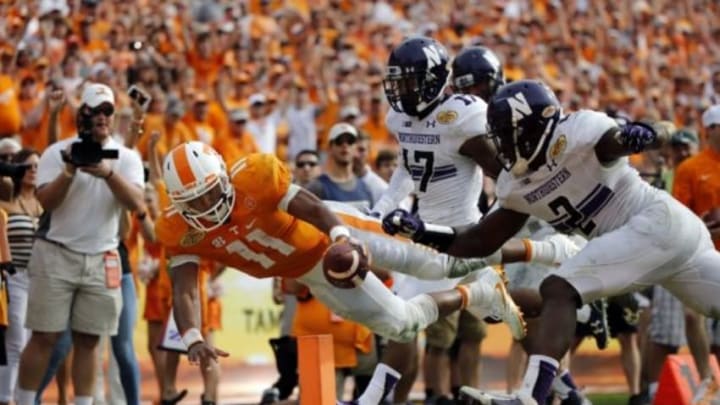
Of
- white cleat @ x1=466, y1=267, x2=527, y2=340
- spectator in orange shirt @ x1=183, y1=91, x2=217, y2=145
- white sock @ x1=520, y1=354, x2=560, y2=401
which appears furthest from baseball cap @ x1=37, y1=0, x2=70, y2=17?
white sock @ x1=520, y1=354, x2=560, y2=401

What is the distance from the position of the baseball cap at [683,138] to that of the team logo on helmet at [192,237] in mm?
4929

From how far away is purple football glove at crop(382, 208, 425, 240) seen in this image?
7441 mm

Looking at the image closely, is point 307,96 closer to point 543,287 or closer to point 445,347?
point 445,347

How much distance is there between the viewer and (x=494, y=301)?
8367mm

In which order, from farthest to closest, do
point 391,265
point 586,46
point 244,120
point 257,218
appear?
1. point 586,46
2. point 244,120
3. point 391,265
4. point 257,218

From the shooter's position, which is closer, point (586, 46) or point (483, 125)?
point (483, 125)

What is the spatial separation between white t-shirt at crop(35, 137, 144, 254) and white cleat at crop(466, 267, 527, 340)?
2371 mm

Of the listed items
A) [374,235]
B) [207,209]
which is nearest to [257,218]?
[207,209]

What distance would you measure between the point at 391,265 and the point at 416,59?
3.88 feet

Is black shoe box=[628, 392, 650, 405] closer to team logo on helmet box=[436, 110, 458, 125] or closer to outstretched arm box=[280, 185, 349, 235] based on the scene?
team logo on helmet box=[436, 110, 458, 125]

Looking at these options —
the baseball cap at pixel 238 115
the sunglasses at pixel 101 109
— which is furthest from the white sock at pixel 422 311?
the baseball cap at pixel 238 115

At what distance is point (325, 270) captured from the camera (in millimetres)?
7145

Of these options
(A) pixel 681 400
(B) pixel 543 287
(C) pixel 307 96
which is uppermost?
(C) pixel 307 96

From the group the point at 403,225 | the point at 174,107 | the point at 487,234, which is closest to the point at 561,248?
the point at 487,234
